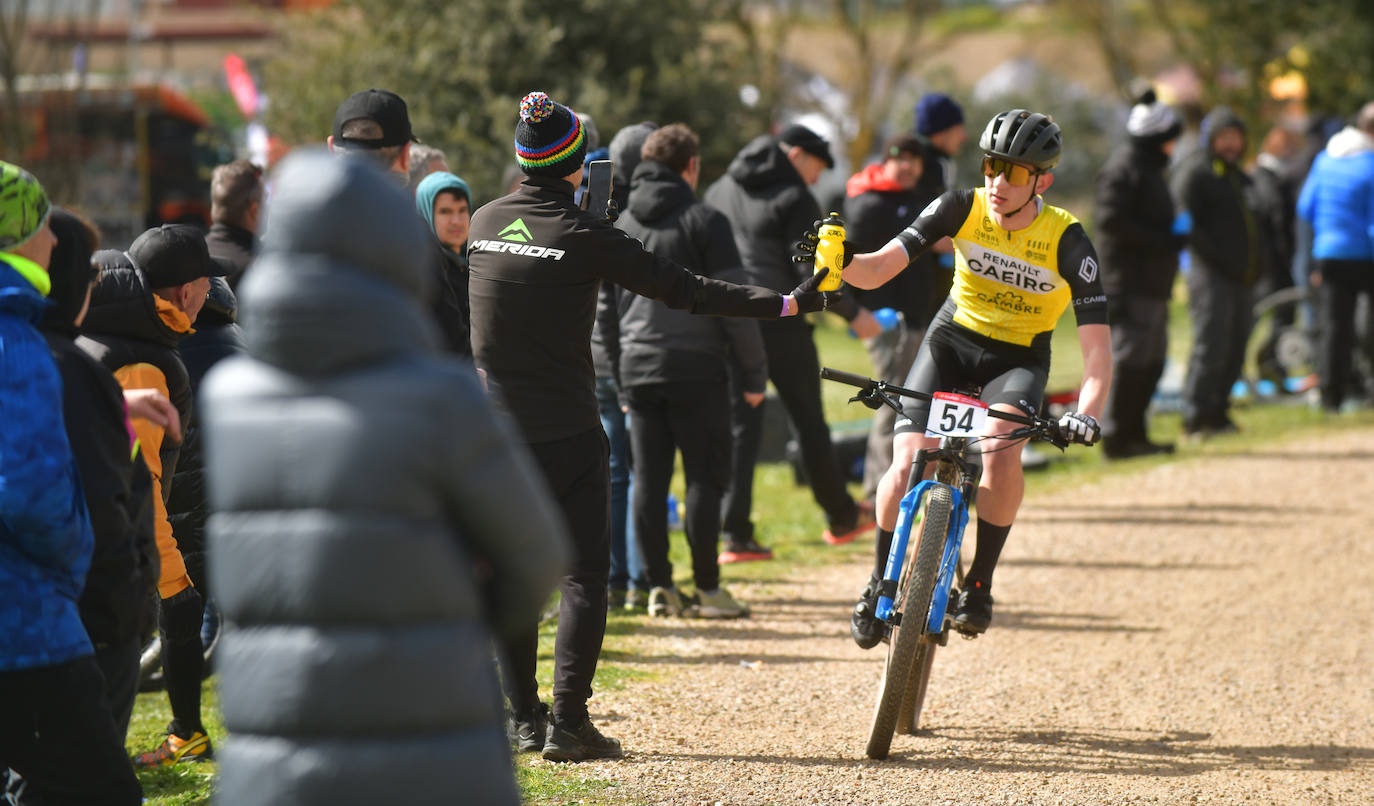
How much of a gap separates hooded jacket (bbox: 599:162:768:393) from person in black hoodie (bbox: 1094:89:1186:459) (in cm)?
447

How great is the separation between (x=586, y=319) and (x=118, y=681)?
1950 mm

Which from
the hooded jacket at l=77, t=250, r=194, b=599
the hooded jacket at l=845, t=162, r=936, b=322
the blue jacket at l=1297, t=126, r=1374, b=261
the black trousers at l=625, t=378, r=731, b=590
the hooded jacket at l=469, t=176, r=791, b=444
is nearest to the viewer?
the hooded jacket at l=77, t=250, r=194, b=599

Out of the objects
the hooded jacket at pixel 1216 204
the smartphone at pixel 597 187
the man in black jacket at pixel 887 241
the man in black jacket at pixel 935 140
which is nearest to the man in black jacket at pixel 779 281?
the man in black jacket at pixel 887 241

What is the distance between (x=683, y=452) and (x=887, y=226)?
2.59m

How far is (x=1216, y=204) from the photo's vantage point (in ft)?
38.0

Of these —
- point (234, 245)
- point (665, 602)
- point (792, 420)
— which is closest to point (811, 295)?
point (665, 602)

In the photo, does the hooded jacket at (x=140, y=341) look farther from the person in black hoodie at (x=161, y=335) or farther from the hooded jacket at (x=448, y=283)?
the hooded jacket at (x=448, y=283)

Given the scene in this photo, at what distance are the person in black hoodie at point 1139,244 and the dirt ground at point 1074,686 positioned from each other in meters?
1.73

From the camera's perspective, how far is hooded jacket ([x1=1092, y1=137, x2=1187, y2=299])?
10.8 m

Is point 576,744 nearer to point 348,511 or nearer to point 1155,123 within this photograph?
point 348,511

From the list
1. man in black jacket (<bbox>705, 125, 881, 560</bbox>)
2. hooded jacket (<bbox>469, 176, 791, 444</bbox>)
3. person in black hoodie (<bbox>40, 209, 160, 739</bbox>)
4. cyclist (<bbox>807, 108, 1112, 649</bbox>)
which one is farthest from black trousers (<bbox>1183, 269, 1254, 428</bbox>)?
person in black hoodie (<bbox>40, 209, 160, 739</bbox>)

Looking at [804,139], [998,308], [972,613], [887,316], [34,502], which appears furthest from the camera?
[887,316]

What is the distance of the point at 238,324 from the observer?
593 cm

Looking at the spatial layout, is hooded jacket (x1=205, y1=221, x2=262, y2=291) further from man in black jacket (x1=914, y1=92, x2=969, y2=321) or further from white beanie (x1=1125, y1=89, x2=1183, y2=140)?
white beanie (x1=1125, y1=89, x2=1183, y2=140)
